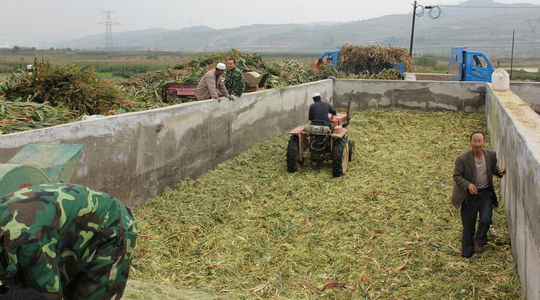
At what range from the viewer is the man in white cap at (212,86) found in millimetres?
9375

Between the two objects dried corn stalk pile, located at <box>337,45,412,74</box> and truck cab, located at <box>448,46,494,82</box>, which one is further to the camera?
dried corn stalk pile, located at <box>337,45,412,74</box>

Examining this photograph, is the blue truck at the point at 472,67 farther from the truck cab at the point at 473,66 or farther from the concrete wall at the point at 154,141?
the concrete wall at the point at 154,141

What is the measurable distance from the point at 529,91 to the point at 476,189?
1189 cm

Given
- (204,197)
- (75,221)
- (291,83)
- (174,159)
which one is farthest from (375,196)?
(291,83)

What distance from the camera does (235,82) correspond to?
10.3 m

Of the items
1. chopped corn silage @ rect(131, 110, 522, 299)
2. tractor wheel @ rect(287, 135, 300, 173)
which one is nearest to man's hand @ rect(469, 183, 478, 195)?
chopped corn silage @ rect(131, 110, 522, 299)

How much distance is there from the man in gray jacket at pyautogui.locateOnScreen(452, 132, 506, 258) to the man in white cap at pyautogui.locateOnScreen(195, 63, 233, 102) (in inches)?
205

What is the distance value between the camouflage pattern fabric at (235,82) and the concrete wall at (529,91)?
9821 millimetres

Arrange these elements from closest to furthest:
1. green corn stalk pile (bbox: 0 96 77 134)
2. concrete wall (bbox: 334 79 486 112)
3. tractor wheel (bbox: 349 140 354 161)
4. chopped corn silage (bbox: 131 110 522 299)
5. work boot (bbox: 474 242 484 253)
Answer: chopped corn silage (bbox: 131 110 522 299), work boot (bbox: 474 242 484 253), green corn stalk pile (bbox: 0 96 77 134), tractor wheel (bbox: 349 140 354 161), concrete wall (bbox: 334 79 486 112)

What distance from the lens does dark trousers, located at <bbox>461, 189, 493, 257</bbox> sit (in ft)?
17.9

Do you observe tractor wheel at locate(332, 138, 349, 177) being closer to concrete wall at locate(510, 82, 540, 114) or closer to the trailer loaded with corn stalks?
concrete wall at locate(510, 82, 540, 114)

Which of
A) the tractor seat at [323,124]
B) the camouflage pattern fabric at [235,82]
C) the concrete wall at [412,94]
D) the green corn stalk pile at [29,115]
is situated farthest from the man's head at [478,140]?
the concrete wall at [412,94]

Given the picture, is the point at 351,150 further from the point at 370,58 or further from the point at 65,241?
the point at 370,58

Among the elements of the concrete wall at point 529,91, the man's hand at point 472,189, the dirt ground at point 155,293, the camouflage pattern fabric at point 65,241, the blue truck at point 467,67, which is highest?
the blue truck at point 467,67
